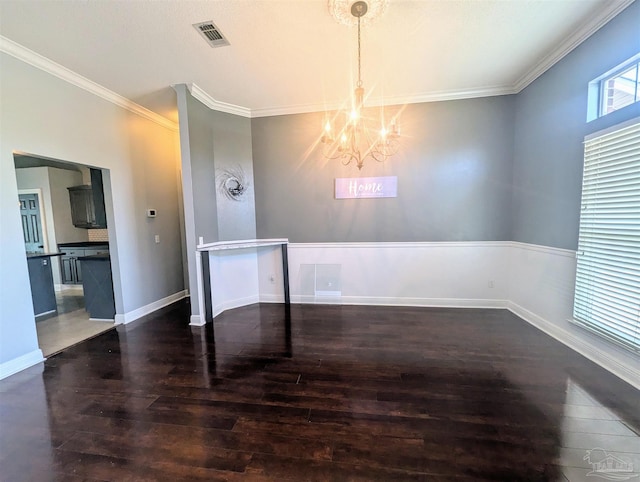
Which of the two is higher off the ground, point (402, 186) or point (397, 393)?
point (402, 186)

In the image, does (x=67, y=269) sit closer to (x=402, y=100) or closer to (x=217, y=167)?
(x=217, y=167)

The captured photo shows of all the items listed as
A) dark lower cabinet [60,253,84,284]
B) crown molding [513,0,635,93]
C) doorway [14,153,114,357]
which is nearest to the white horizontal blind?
crown molding [513,0,635,93]

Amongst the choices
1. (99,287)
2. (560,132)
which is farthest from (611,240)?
(99,287)

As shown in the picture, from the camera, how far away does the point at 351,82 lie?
3.47 m

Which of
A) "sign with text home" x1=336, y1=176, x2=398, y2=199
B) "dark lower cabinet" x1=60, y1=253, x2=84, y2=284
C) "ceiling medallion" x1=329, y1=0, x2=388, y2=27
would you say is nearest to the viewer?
"ceiling medallion" x1=329, y1=0, x2=388, y2=27

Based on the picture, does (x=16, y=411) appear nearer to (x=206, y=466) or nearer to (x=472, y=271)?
(x=206, y=466)

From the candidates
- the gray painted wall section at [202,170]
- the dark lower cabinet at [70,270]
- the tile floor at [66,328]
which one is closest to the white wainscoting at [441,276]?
the gray painted wall section at [202,170]

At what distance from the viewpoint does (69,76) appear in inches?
124

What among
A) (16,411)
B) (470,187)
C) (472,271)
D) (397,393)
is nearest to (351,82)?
(470,187)

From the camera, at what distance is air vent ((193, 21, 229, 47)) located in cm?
246

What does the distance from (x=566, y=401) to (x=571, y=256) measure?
5.16ft

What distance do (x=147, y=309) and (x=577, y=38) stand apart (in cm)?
636

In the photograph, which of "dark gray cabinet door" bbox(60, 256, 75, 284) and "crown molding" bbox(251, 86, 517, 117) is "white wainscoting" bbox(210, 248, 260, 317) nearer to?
"crown molding" bbox(251, 86, 517, 117)

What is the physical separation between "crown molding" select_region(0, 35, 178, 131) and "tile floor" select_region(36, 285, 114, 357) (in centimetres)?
312
